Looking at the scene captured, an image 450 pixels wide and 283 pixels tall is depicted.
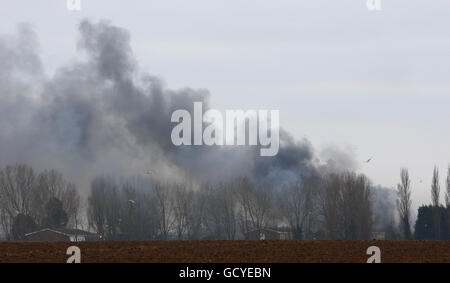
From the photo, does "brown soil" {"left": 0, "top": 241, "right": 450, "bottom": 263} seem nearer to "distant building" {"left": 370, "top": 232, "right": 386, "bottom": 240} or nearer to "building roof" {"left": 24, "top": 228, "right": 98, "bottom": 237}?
"distant building" {"left": 370, "top": 232, "right": 386, "bottom": 240}

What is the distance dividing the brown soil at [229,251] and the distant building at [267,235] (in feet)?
240

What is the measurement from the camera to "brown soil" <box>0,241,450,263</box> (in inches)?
1734

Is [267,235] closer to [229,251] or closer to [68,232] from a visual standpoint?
[68,232]

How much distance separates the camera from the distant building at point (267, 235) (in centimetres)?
12519

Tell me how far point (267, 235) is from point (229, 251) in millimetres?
82293

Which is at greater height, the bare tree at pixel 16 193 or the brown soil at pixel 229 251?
the bare tree at pixel 16 193

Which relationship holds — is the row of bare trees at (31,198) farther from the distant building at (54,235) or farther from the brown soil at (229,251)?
the brown soil at (229,251)

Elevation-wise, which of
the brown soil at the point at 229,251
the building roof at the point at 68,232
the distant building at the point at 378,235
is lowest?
the brown soil at the point at 229,251

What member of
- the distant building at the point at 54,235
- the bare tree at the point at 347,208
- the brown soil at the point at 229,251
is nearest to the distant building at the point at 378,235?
the bare tree at the point at 347,208

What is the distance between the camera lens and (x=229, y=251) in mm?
47062
